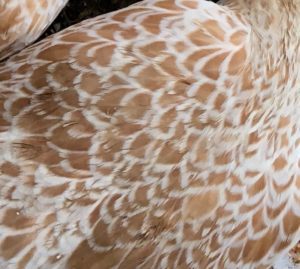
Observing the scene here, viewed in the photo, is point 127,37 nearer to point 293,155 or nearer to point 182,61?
point 182,61

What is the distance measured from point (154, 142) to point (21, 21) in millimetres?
312

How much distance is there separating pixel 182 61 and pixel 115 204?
25 cm

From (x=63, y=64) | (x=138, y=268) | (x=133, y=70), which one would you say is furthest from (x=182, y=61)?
(x=138, y=268)

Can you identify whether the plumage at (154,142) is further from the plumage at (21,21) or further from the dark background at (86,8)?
the dark background at (86,8)

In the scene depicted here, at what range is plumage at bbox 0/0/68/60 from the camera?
128 centimetres

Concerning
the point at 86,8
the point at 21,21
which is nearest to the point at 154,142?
the point at 21,21

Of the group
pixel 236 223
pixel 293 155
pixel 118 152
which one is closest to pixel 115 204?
→ pixel 118 152

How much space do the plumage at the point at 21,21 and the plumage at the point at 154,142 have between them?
0.04 metres

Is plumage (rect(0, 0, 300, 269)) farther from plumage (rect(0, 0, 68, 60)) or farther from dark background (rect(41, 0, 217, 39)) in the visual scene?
dark background (rect(41, 0, 217, 39))

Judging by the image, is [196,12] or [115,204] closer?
[115,204]

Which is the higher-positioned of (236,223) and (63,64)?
(63,64)

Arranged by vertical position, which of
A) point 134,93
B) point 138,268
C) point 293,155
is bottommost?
point 138,268

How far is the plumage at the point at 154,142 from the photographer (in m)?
1.17

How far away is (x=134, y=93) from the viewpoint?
4.00 ft
